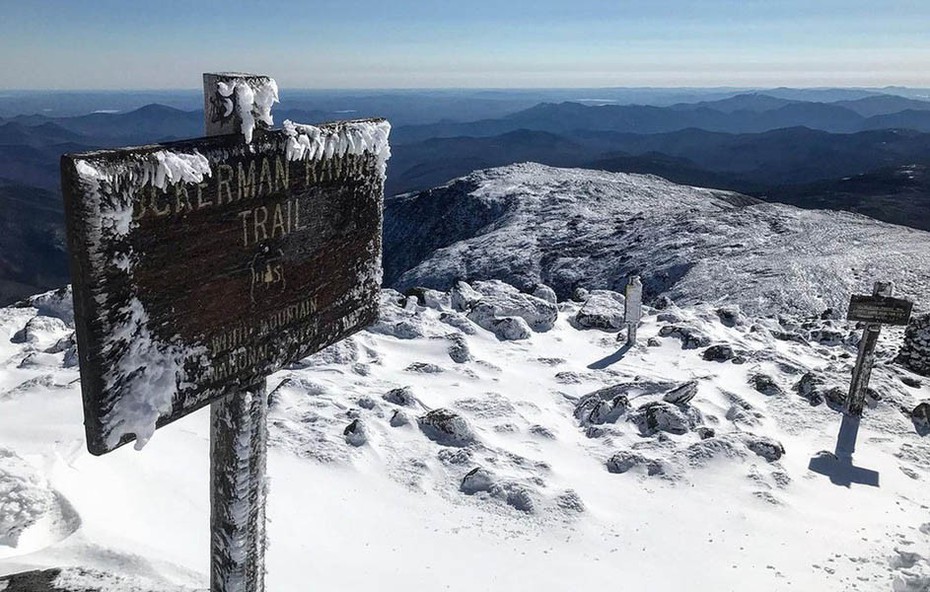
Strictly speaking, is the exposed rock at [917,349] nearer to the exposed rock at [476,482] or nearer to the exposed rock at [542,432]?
the exposed rock at [542,432]

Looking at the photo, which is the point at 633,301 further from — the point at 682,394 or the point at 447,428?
the point at 447,428

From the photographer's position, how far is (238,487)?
11.6 ft

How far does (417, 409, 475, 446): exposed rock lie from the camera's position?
8617 millimetres

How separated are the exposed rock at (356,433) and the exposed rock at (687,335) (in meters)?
8.07

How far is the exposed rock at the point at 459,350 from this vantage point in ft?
38.5

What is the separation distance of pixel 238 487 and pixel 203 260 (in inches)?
56.3

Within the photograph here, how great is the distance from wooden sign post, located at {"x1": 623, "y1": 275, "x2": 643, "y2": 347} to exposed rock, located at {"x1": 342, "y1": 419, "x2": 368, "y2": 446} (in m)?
6.98

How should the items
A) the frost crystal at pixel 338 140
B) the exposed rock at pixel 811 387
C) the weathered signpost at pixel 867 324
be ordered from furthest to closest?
the exposed rock at pixel 811 387 → the weathered signpost at pixel 867 324 → the frost crystal at pixel 338 140

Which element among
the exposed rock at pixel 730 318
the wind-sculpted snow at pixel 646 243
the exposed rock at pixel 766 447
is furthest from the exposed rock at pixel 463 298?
the wind-sculpted snow at pixel 646 243

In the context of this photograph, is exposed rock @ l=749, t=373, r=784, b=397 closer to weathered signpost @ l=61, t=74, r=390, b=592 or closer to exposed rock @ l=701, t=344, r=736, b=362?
exposed rock @ l=701, t=344, r=736, b=362

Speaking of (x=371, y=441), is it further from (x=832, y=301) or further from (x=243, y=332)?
(x=832, y=301)

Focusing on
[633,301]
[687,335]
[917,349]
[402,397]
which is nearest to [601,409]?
[402,397]

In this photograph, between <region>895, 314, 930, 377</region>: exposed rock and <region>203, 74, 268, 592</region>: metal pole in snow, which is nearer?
<region>203, 74, 268, 592</region>: metal pole in snow

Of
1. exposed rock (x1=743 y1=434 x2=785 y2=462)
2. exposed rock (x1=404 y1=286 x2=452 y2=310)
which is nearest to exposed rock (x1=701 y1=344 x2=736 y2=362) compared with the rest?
exposed rock (x1=743 y1=434 x2=785 y2=462)
